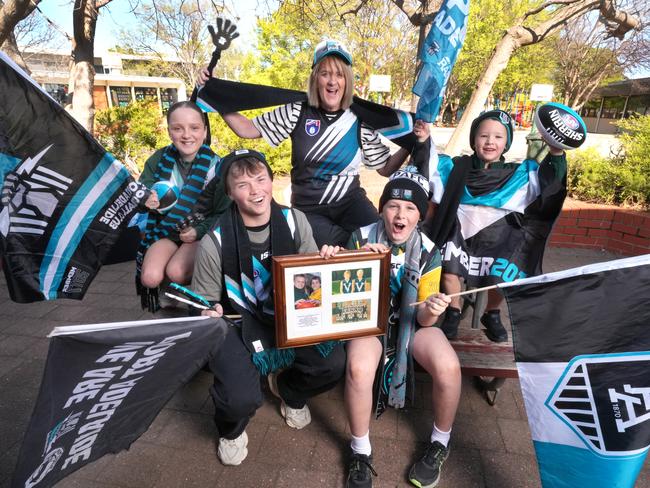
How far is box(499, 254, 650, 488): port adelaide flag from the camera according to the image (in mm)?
1625

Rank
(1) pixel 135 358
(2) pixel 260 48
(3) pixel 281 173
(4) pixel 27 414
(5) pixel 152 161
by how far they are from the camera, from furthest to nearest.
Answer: (2) pixel 260 48 → (3) pixel 281 173 → (5) pixel 152 161 → (4) pixel 27 414 → (1) pixel 135 358

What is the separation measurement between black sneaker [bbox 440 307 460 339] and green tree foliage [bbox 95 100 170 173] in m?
7.19

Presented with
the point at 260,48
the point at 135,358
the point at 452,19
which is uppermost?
the point at 260,48

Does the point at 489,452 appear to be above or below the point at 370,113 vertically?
below

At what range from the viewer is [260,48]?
21.2 meters

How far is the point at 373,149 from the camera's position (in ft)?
10.1

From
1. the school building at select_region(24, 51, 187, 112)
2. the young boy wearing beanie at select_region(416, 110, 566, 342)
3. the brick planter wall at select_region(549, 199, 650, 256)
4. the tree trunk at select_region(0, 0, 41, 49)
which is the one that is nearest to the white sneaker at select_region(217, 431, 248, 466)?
the young boy wearing beanie at select_region(416, 110, 566, 342)

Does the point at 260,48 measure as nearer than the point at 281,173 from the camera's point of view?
No

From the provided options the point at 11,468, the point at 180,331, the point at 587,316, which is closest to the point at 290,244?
the point at 180,331

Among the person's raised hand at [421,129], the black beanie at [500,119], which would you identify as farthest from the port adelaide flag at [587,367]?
the person's raised hand at [421,129]

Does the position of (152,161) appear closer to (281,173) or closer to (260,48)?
(281,173)

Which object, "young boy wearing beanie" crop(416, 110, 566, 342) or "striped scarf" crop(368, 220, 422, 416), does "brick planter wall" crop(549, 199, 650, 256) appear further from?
"striped scarf" crop(368, 220, 422, 416)

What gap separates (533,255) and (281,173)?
6.96 m

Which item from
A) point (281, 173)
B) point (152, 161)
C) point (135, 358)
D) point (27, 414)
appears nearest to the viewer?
point (135, 358)
